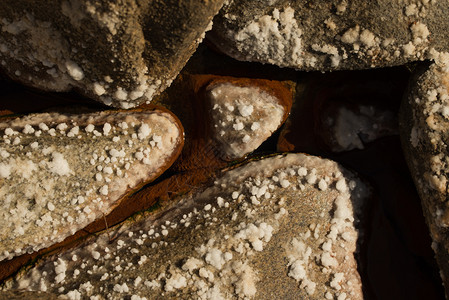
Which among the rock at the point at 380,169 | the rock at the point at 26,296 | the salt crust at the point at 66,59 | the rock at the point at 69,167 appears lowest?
the rock at the point at 26,296

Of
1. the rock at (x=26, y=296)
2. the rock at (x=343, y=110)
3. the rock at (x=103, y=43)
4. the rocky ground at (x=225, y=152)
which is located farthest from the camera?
the rock at (x=343, y=110)

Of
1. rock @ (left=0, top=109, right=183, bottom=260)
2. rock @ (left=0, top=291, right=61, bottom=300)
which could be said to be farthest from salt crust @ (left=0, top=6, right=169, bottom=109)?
rock @ (left=0, top=291, right=61, bottom=300)

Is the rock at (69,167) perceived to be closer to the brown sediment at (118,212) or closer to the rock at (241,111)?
the brown sediment at (118,212)

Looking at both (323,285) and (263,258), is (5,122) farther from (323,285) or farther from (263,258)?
(323,285)

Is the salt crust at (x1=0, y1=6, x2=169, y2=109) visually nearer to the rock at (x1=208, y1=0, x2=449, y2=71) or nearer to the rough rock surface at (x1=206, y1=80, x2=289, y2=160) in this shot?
the rough rock surface at (x1=206, y1=80, x2=289, y2=160)

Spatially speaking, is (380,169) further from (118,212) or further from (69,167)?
(69,167)

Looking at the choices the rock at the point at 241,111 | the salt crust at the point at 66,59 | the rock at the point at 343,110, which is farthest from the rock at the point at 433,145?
the salt crust at the point at 66,59

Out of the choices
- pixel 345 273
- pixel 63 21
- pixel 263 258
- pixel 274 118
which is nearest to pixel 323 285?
pixel 345 273
